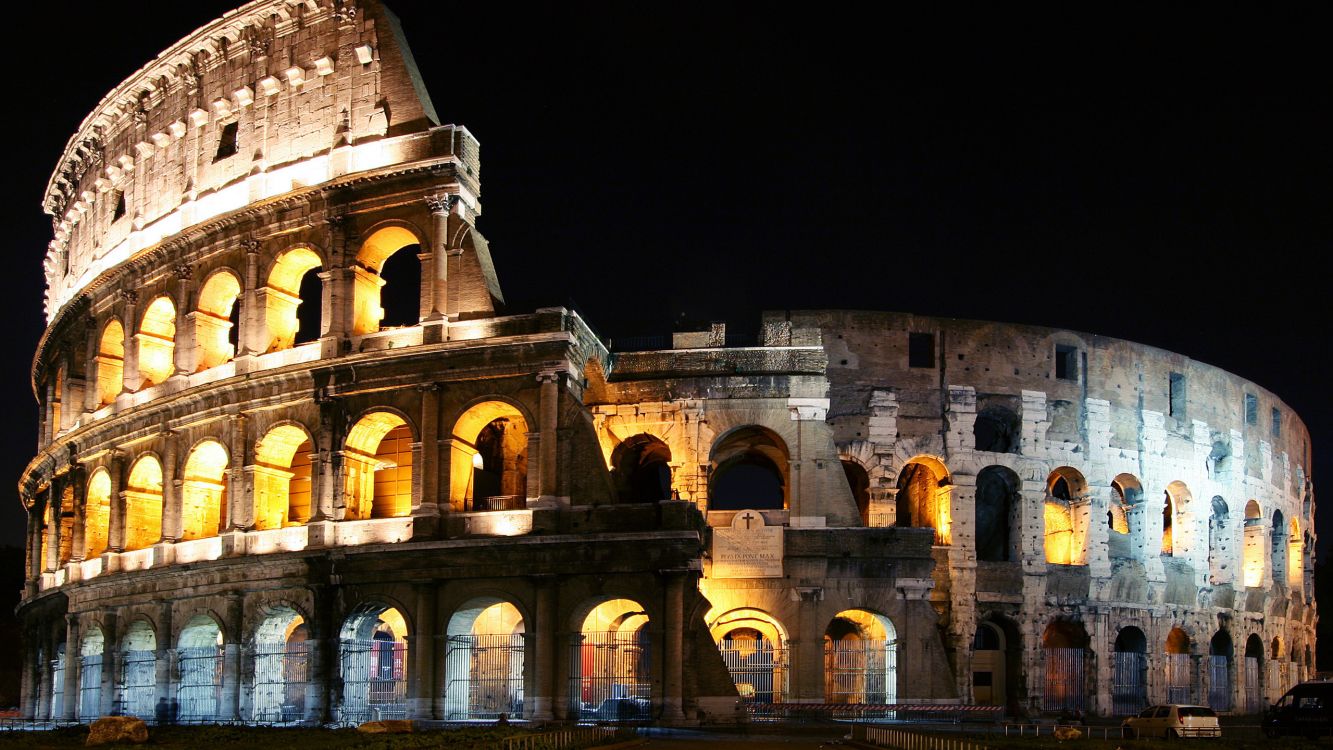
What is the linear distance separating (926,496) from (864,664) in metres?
5.31

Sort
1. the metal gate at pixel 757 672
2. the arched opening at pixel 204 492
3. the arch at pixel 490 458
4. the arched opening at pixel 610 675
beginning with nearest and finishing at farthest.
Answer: the arched opening at pixel 610 675
the arch at pixel 490 458
the metal gate at pixel 757 672
the arched opening at pixel 204 492

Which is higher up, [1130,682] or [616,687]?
[616,687]

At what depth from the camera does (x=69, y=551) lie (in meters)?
35.0

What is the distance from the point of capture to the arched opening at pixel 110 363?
34.3 metres

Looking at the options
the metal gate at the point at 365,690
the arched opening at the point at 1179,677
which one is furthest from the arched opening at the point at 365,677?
the arched opening at the point at 1179,677

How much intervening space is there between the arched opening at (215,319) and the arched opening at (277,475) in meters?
2.71

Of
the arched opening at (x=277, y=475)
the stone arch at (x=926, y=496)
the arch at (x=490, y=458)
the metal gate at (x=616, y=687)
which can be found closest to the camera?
the metal gate at (x=616, y=687)

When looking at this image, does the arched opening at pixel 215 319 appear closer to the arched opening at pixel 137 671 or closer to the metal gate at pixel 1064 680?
the arched opening at pixel 137 671

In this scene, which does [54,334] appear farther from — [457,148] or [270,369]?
[457,148]

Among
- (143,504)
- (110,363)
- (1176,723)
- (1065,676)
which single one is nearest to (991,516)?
(1065,676)

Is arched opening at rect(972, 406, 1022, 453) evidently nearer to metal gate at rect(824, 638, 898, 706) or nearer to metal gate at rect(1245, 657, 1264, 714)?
metal gate at rect(824, 638, 898, 706)

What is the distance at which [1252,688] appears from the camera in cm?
3784

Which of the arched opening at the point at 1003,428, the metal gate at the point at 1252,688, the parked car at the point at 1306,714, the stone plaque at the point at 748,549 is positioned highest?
the arched opening at the point at 1003,428

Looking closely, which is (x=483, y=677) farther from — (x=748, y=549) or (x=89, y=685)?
(x=89, y=685)
